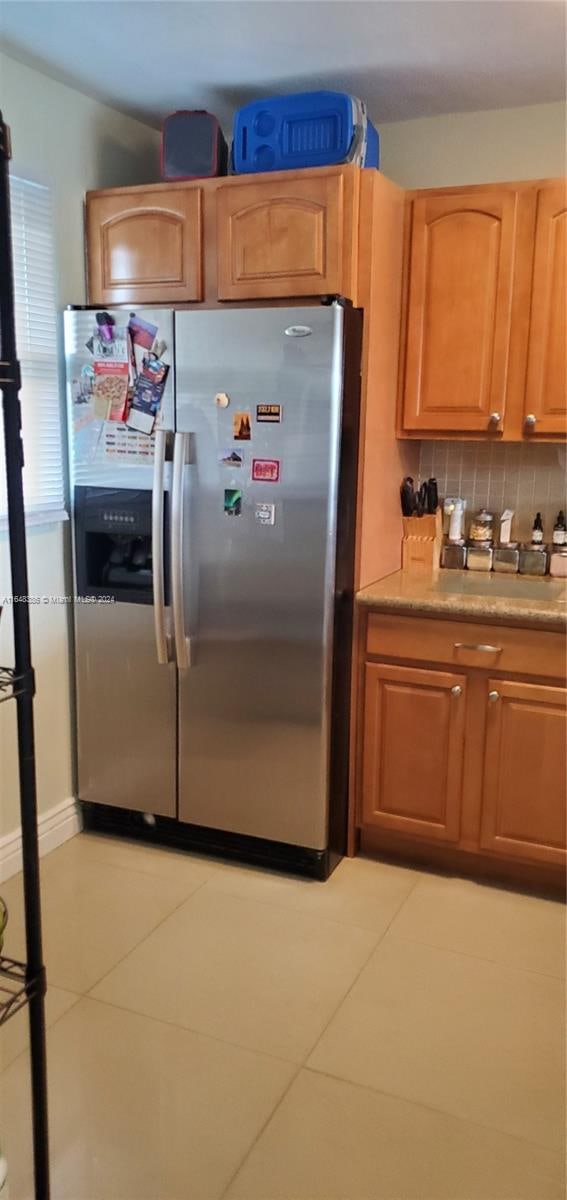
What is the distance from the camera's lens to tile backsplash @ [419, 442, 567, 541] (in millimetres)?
3150

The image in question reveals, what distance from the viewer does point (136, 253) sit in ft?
9.32

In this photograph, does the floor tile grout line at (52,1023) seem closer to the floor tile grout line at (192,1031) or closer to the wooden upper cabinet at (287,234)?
the floor tile grout line at (192,1031)

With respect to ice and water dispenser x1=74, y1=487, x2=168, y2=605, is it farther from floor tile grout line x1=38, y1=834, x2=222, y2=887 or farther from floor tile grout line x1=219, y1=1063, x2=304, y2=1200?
floor tile grout line x1=219, y1=1063, x2=304, y2=1200

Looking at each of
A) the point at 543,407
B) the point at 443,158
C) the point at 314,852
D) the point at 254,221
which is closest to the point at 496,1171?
the point at 314,852

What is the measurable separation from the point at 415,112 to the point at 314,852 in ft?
8.08

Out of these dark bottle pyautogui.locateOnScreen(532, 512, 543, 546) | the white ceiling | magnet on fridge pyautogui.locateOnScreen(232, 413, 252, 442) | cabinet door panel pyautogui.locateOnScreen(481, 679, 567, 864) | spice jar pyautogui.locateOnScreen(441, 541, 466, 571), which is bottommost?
cabinet door panel pyautogui.locateOnScreen(481, 679, 567, 864)

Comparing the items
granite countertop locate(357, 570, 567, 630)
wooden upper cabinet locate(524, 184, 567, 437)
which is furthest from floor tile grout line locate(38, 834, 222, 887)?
wooden upper cabinet locate(524, 184, 567, 437)

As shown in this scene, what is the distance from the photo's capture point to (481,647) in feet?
8.89

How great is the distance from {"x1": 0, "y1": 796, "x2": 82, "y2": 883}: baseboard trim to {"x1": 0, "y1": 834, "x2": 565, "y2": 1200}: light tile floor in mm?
59

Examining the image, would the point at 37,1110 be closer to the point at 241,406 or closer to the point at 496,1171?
the point at 496,1171

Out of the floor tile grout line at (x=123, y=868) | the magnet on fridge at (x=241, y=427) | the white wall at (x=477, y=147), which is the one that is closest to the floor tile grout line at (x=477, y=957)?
the floor tile grout line at (x=123, y=868)

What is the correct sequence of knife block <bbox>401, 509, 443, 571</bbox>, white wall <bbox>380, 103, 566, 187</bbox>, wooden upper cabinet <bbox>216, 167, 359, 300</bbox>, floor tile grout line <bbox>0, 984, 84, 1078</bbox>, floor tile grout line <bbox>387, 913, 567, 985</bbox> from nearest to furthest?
floor tile grout line <bbox>0, 984, 84, 1078</bbox>, floor tile grout line <bbox>387, 913, 567, 985</bbox>, wooden upper cabinet <bbox>216, 167, 359, 300</bbox>, white wall <bbox>380, 103, 566, 187</bbox>, knife block <bbox>401, 509, 443, 571</bbox>

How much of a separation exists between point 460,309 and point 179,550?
1.19 meters

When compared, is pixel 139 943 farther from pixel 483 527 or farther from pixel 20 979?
pixel 483 527
